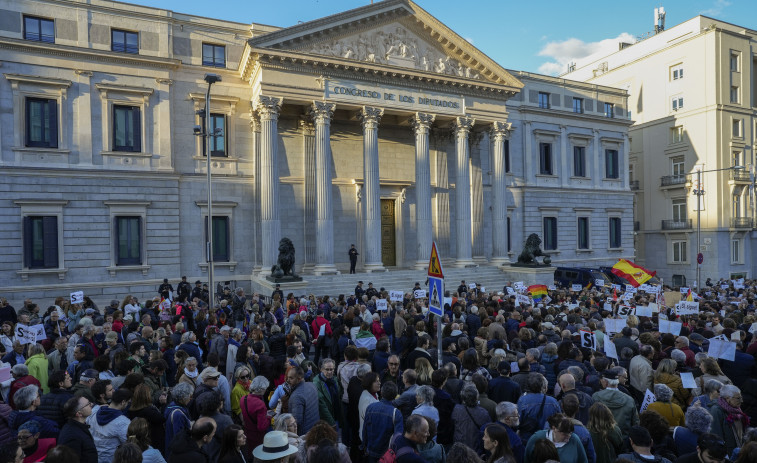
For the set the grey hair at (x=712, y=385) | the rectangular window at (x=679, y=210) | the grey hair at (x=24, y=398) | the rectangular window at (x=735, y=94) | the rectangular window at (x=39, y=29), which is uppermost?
the rectangular window at (x=735, y=94)

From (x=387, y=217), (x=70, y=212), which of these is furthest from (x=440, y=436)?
(x=387, y=217)

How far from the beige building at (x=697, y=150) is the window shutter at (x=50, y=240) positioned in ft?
151

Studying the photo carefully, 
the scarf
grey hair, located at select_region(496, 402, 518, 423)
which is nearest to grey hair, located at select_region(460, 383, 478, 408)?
grey hair, located at select_region(496, 402, 518, 423)

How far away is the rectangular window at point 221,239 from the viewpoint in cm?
2809

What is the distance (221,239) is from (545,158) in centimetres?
2599

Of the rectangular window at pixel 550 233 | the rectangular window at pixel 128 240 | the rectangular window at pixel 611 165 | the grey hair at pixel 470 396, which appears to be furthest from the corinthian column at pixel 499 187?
the grey hair at pixel 470 396

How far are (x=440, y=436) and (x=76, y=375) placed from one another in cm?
628

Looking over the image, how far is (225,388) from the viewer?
24.2 feet

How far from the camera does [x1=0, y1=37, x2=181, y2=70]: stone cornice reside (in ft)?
76.4

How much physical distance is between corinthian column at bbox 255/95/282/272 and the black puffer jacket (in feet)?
64.6

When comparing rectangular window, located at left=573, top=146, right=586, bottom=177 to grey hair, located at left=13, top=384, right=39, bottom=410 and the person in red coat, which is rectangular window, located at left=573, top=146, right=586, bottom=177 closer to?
the person in red coat

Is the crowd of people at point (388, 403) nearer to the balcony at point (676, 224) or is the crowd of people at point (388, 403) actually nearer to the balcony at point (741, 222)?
the balcony at point (676, 224)

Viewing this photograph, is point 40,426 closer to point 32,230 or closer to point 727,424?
point 727,424

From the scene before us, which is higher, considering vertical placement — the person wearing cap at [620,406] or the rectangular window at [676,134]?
the rectangular window at [676,134]
